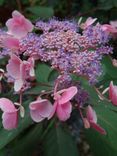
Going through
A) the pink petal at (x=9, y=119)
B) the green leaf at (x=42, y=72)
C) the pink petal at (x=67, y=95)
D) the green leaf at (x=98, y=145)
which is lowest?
the green leaf at (x=98, y=145)

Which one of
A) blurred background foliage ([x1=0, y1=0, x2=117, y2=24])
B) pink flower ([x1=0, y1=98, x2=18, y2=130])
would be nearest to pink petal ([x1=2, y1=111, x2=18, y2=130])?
pink flower ([x1=0, y1=98, x2=18, y2=130])

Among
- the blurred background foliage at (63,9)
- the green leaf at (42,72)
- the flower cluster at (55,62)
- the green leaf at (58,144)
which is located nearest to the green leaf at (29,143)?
the green leaf at (58,144)

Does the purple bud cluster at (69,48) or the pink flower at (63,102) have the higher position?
the purple bud cluster at (69,48)

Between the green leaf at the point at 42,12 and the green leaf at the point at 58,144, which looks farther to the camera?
the green leaf at the point at 42,12

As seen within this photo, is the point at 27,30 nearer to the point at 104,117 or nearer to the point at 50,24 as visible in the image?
the point at 50,24

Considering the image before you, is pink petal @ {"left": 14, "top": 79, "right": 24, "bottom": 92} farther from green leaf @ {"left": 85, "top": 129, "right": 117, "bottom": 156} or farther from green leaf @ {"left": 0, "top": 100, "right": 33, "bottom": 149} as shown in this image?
green leaf @ {"left": 85, "top": 129, "right": 117, "bottom": 156}

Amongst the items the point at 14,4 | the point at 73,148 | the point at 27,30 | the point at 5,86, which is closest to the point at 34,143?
the point at 73,148

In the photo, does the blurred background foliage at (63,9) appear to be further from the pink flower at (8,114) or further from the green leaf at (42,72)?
the pink flower at (8,114)
